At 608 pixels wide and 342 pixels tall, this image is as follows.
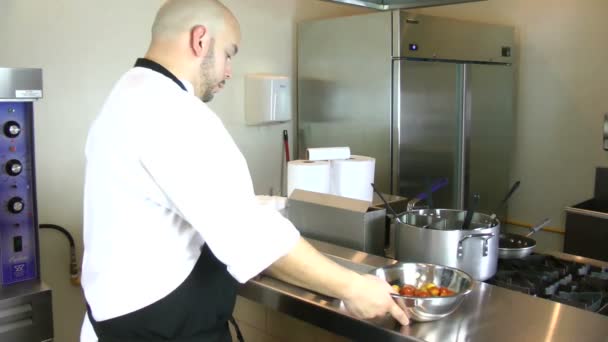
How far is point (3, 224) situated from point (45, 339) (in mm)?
411

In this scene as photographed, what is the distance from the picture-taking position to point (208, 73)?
1230mm

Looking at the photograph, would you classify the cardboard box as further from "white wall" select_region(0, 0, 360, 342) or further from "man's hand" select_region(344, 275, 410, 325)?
"white wall" select_region(0, 0, 360, 342)

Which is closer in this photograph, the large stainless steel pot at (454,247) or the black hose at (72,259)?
the large stainless steel pot at (454,247)

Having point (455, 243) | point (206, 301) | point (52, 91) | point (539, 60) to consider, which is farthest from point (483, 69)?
point (206, 301)

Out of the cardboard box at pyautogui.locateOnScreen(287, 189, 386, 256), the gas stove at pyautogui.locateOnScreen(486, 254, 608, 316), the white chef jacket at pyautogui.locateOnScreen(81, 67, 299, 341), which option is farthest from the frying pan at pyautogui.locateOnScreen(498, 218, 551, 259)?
the white chef jacket at pyautogui.locateOnScreen(81, 67, 299, 341)

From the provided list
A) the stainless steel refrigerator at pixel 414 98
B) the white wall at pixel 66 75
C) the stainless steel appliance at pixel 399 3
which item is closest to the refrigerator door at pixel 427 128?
the stainless steel refrigerator at pixel 414 98

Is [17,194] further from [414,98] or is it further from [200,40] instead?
[414,98]

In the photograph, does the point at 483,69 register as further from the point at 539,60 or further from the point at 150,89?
the point at 150,89

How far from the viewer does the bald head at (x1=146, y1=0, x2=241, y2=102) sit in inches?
46.6

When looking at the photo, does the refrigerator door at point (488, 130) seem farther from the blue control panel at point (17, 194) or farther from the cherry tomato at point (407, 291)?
the blue control panel at point (17, 194)

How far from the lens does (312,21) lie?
10.8 feet

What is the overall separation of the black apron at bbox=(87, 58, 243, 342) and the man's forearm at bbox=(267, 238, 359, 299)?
6.0 inches

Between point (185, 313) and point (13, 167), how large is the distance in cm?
99

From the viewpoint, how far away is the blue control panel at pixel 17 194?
183 centimetres
